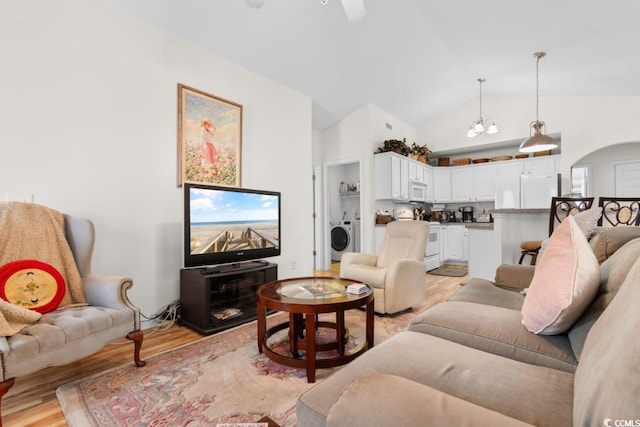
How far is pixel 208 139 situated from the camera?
3.28 m

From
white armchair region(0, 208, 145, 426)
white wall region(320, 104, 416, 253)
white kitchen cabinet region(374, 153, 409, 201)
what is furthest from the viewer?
white wall region(320, 104, 416, 253)

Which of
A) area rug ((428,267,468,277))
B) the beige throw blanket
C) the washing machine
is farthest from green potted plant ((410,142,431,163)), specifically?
the beige throw blanket

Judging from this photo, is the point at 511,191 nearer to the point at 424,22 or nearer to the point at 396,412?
the point at 424,22

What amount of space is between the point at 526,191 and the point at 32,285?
21.6ft

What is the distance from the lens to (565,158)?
5.20 metres

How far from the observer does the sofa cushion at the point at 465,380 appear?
2.68 feet

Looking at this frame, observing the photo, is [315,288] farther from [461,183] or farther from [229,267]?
[461,183]

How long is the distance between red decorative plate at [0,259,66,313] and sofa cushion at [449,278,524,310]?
2.44 meters

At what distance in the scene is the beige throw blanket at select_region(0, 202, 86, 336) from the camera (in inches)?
76.7

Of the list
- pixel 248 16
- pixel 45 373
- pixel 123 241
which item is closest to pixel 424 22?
pixel 248 16

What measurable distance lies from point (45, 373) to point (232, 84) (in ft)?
9.92

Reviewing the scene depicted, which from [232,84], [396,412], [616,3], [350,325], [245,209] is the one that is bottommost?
[350,325]

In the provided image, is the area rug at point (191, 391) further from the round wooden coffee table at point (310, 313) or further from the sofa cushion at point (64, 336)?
the sofa cushion at point (64, 336)

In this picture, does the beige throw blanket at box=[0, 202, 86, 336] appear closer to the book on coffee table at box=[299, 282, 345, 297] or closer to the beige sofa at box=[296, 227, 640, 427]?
the book on coffee table at box=[299, 282, 345, 297]
